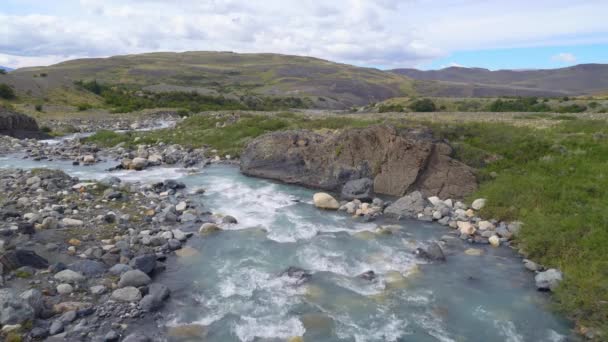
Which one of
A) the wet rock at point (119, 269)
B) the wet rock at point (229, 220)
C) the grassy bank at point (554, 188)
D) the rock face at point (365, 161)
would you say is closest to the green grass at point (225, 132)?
the grassy bank at point (554, 188)

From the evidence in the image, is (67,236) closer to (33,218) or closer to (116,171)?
(33,218)

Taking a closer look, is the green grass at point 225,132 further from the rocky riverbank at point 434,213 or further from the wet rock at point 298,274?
the wet rock at point 298,274

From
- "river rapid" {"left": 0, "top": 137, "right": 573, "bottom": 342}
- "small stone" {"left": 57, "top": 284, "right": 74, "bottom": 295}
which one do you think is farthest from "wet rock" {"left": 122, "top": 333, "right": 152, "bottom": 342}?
"small stone" {"left": 57, "top": 284, "right": 74, "bottom": 295}

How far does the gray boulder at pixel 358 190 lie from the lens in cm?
1907

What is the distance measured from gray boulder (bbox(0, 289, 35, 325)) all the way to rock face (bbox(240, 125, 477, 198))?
46.2 ft

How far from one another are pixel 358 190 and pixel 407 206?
8.42 feet

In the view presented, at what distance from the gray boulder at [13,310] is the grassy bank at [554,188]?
11.3 meters

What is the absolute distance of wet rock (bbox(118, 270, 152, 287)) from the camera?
34.6 ft

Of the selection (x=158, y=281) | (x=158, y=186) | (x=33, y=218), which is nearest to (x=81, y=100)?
(x=158, y=186)

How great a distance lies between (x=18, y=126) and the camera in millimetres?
36281

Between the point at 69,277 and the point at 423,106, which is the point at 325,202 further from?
the point at 423,106

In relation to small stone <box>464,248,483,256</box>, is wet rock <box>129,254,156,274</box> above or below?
above

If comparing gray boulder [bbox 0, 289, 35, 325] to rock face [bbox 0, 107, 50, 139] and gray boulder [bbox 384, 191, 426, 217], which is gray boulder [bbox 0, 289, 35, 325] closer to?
gray boulder [bbox 384, 191, 426, 217]

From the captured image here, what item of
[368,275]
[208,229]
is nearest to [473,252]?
[368,275]
